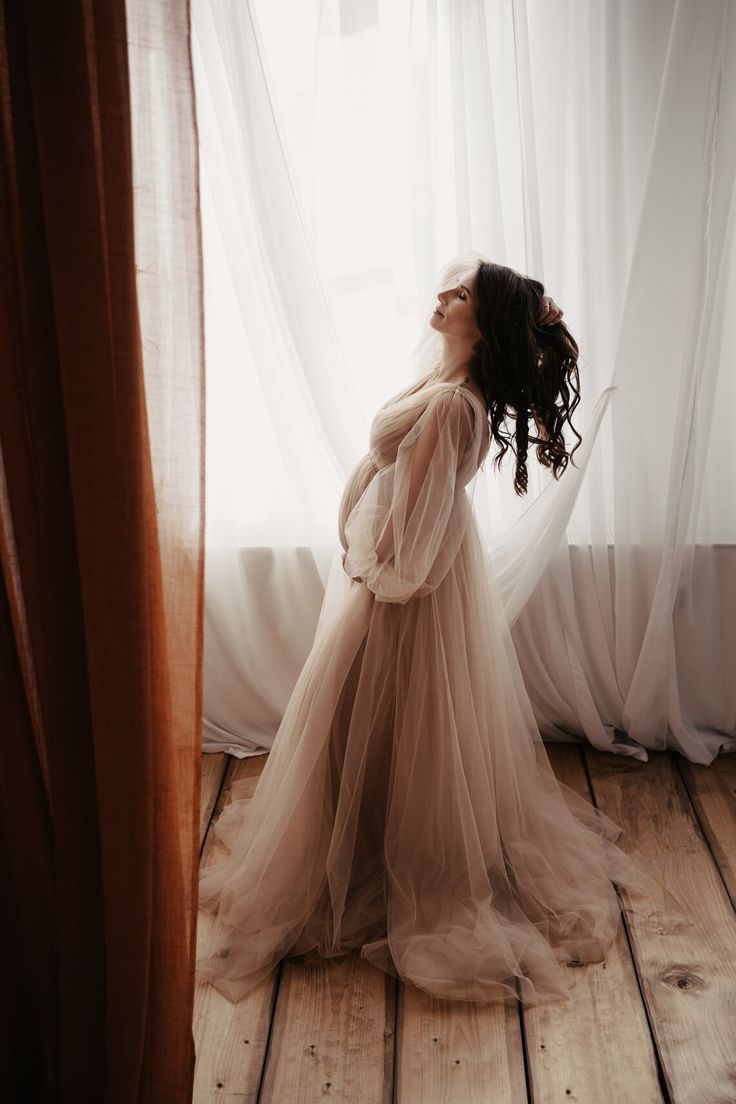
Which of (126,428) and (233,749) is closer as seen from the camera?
(126,428)

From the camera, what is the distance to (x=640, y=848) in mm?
2287

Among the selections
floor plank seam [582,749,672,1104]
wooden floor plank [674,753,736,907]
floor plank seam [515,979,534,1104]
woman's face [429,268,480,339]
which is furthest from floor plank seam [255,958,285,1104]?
woman's face [429,268,480,339]

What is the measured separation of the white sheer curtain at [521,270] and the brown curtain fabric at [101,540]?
1310 mm

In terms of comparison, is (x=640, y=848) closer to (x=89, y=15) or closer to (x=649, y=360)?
(x=649, y=360)

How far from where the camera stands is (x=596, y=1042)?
171 centimetres

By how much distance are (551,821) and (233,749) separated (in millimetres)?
959

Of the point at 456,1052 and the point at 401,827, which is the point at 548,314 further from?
the point at 456,1052

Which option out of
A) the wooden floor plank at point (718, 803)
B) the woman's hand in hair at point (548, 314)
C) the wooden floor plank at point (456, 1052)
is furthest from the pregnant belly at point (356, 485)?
the wooden floor plank at point (718, 803)

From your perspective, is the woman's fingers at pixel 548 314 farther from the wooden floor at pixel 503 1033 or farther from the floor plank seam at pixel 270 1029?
the floor plank seam at pixel 270 1029

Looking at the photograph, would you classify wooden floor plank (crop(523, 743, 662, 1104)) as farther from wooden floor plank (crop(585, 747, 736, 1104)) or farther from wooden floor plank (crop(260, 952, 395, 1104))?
wooden floor plank (crop(260, 952, 395, 1104))

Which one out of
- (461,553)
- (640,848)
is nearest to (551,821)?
(640,848)

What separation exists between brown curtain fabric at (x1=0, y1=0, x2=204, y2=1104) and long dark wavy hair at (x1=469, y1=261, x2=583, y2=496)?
34.4 inches

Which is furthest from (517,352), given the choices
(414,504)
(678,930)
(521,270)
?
(678,930)

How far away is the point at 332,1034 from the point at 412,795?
48 cm
